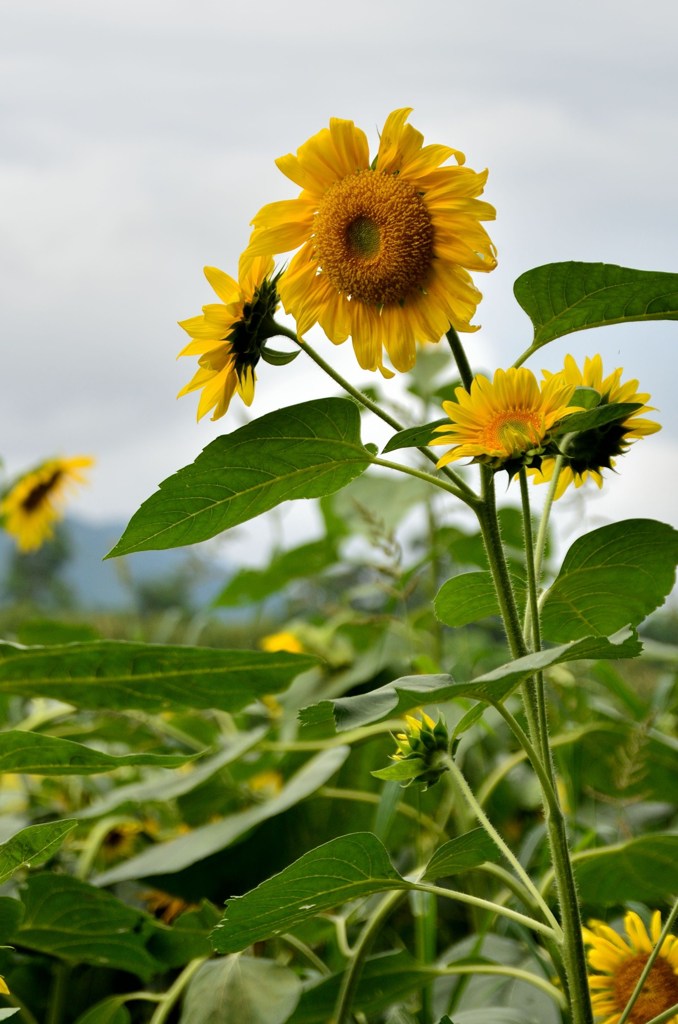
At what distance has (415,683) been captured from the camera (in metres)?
0.34

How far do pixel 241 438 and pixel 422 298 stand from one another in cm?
9

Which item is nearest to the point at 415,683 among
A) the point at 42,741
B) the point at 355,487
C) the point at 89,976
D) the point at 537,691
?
the point at 537,691

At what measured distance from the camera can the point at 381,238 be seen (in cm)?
40

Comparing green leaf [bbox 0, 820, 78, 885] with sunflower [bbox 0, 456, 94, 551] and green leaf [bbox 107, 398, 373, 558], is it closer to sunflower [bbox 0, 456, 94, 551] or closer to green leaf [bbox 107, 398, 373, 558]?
green leaf [bbox 107, 398, 373, 558]

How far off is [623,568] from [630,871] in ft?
0.75

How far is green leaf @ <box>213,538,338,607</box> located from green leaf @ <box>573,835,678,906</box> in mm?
596

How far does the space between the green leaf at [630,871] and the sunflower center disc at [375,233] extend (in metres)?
0.32

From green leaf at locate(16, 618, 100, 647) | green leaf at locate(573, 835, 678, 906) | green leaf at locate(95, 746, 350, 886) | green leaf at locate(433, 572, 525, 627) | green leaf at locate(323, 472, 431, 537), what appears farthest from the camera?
green leaf at locate(323, 472, 431, 537)

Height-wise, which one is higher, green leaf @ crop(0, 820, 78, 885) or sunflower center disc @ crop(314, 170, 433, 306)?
sunflower center disc @ crop(314, 170, 433, 306)

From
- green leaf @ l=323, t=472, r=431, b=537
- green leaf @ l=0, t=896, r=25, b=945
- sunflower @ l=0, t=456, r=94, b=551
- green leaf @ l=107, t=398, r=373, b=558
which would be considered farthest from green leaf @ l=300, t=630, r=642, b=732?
sunflower @ l=0, t=456, r=94, b=551

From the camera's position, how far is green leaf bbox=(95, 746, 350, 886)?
64 centimetres

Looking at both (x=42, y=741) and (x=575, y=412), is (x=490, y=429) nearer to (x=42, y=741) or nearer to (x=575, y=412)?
(x=575, y=412)

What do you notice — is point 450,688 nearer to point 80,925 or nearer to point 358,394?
point 358,394

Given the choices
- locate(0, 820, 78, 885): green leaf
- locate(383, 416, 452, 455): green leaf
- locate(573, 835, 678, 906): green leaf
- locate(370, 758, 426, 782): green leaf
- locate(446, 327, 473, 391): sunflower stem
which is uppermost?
locate(446, 327, 473, 391): sunflower stem
